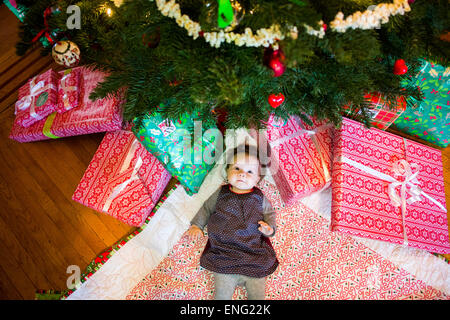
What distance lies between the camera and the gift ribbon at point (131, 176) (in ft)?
3.89

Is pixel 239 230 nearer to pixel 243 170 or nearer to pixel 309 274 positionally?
pixel 243 170

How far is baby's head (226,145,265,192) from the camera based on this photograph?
1164 millimetres

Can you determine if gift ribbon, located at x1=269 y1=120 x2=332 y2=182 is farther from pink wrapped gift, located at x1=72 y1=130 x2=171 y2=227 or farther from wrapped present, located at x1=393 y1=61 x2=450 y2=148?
pink wrapped gift, located at x1=72 y1=130 x2=171 y2=227

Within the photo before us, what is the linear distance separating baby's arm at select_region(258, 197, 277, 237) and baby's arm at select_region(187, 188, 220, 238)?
0.72 feet

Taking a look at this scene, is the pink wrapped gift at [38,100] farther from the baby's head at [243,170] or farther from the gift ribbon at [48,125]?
the baby's head at [243,170]

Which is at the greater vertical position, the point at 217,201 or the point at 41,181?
the point at 41,181

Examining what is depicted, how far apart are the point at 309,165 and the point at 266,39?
2.32ft

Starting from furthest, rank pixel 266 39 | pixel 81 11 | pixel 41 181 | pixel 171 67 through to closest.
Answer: pixel 41 181, pixel 81 11, pixel 171 67, pixel 266 39

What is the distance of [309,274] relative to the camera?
1.20 m

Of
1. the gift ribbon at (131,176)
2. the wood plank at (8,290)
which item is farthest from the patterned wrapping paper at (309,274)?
the wood plank at (8,290)

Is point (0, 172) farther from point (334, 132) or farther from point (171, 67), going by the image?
point (334, 132)

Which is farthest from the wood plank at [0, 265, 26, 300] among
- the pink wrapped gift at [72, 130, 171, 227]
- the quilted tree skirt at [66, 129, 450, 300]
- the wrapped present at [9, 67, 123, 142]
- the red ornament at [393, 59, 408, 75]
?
the red ornament at [393, 59, 408, 75]
